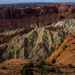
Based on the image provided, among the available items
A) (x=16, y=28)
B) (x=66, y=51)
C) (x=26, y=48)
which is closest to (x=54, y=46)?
(x=66, y=51)

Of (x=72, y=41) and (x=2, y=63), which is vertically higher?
(x=72, y=41)

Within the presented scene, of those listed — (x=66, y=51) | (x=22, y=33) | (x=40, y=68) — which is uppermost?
(x=22, y=33)

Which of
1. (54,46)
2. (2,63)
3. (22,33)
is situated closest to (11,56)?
(2,63)

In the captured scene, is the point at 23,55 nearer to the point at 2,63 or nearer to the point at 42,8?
the point at 2,63

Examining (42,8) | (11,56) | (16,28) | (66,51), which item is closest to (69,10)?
(42,8)

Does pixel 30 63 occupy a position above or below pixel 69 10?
below

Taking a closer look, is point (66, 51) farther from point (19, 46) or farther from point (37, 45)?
point (19, 46)

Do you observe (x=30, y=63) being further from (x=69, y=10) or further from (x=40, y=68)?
(x=69, y=10)
